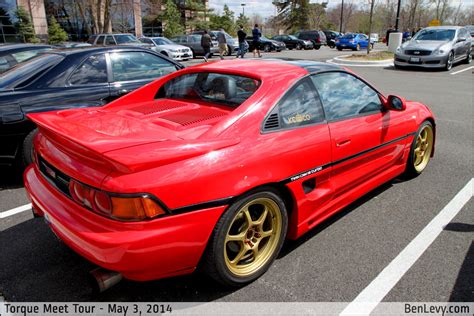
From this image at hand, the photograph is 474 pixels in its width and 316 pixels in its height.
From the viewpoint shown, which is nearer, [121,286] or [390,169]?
[121,286]

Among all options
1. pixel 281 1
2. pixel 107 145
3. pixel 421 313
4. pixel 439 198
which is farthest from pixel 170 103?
pixel 281 1

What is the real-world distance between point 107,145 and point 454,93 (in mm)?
10454

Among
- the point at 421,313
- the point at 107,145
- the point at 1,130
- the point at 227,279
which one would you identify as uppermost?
the point at 107,145

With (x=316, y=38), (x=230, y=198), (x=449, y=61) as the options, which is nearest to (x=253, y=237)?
(x=230, y=198)

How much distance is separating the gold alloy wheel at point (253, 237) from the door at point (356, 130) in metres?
0.68

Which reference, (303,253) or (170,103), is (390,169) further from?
(170,103)

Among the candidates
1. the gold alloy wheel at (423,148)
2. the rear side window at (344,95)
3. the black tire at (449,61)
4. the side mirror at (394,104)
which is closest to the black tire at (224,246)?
the rear side window at (344,95)

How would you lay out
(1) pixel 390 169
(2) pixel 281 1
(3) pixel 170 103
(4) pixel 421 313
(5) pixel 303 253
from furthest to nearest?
(2) pixel 281 1, (1) pixel 390 169, (3) pixel 170 103, (5) pixel 303 253, (4) pixel 421 313

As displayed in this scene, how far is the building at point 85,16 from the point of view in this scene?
989 inches

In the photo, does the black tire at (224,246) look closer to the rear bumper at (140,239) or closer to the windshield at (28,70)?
the rear bumper at (140,239)

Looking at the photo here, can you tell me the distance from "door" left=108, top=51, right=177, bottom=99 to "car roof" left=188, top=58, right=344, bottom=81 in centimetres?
192

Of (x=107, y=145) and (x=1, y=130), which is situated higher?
(x=107, y=145)

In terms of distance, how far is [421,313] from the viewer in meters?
2.29

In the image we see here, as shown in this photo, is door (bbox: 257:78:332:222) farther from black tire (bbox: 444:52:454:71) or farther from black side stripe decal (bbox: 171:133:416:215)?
black tire (bbox: 444:52:454:71)
